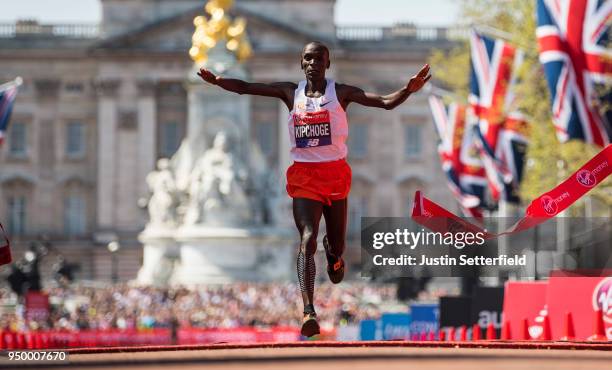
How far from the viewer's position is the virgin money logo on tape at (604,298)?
61.1 feet

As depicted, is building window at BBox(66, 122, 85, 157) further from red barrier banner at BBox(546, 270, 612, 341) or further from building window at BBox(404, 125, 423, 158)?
red barrier banner at BBox(546, 270, 612, 341)

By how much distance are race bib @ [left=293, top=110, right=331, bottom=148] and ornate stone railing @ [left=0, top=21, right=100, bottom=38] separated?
94158 millimetres

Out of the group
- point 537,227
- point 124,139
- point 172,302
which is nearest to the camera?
point 537,227

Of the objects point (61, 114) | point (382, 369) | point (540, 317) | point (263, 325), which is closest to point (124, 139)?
point (61, 114)

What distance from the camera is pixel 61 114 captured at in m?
110

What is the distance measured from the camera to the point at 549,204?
1666 centimetres

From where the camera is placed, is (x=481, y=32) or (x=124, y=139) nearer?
(x=481, y=32)

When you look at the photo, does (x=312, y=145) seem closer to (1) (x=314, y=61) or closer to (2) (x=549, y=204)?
(1) (x=314, y=61)

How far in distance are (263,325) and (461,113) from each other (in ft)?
25.9

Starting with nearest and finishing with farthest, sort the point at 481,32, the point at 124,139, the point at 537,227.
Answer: the point at 537,227 < the point at 481,32 < the point at 124,139

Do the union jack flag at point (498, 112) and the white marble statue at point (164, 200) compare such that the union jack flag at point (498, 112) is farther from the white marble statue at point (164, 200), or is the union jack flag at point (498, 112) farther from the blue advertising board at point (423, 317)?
the white marble statue at point (164, 200)

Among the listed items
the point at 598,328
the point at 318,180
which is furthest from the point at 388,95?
the point at 598,328

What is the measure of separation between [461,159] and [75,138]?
6353 cm

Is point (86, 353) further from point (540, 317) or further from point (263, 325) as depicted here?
point (263, 325)
